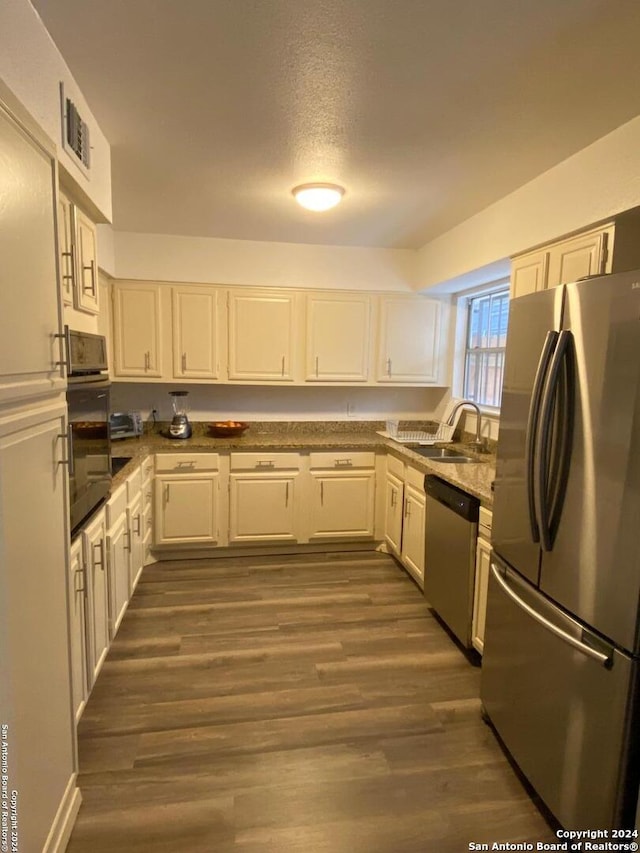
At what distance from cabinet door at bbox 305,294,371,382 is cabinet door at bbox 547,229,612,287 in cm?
185

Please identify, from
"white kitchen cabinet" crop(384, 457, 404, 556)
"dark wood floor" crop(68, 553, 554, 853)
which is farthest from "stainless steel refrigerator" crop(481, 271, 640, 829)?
"white kitchen cabinet" crop(384, 457, 404, 556)

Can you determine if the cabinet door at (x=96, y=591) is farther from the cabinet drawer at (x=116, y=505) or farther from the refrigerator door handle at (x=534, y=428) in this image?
the refrigerator door handle at (x=534, y=428)

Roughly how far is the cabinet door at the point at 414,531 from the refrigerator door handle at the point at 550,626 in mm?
1122

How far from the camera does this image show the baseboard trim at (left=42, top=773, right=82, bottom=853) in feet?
4.45

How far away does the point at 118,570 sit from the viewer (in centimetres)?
249

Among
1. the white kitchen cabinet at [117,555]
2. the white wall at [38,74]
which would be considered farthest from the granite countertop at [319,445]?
the white wall at [38,74]

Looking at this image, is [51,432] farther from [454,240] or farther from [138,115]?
[454,240]

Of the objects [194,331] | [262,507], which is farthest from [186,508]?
[194,331]

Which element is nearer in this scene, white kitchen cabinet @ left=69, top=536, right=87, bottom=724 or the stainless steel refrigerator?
the stainless steel refrigerator

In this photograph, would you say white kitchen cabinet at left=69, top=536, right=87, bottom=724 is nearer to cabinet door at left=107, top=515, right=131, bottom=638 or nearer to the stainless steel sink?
cabinet door at left=107, top=515, right=131, bottom=638

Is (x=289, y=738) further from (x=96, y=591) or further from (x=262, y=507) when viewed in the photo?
(x=262, y=507)

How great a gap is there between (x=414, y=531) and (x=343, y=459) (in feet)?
2.80

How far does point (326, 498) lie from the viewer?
3.77 meters

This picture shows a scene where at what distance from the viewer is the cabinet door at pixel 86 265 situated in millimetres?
1942
